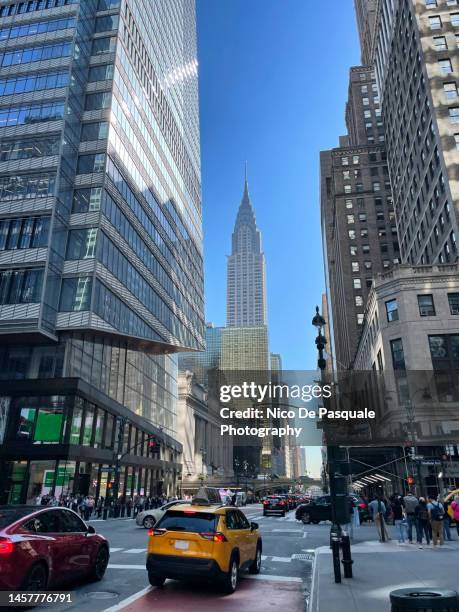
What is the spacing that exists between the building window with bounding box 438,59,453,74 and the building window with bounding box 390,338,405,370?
3421cm

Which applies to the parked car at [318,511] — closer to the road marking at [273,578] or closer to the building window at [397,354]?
the building window at [397,354]

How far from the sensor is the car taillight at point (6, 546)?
7311 mm

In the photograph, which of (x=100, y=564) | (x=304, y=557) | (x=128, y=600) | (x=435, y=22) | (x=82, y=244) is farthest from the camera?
(x=435, y=22)

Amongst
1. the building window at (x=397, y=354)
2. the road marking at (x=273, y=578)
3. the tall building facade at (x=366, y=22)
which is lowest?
the road marking at (x=273, y=578)

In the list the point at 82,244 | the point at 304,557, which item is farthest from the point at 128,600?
the point at 82,244

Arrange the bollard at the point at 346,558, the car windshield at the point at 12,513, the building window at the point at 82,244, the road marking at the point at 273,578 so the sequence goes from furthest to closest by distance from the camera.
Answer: the building window at the point at 82,244, the road marking at the point at 273,578, the bollard at the point at 346,558, the car windshield at the point at 12,513

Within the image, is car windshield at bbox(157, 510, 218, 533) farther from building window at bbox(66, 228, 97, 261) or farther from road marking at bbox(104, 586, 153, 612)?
building window at bbox(66, 228, 97, 261)

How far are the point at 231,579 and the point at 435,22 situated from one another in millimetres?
68066

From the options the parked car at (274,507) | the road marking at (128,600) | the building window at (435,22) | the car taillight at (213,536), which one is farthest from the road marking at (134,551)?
the building window at (435,22)

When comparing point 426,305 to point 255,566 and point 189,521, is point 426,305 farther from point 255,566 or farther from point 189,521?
point 189,521

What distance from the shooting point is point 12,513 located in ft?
27.8

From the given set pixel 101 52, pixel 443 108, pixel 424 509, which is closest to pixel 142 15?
pixel 101 52

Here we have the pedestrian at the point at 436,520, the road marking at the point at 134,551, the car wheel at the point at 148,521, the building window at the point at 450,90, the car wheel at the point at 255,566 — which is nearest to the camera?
the car wheel at the point at 255,566

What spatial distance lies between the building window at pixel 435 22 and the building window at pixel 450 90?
9.42 meters
